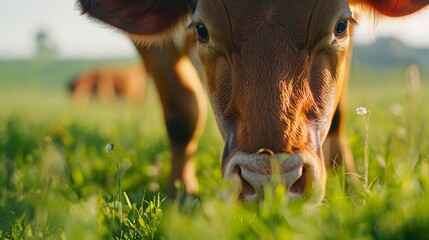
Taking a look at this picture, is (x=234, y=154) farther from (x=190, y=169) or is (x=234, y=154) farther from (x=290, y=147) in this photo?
(x=190, y=169)

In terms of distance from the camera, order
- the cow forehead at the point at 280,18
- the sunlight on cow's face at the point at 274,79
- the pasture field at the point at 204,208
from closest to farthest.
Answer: the pasture field at the point at 204,208, the sunlight on cow's face at the point at 274,79, the cow forehead at the point at 280,18

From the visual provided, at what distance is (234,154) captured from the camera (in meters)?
2.88

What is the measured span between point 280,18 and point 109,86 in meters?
24.8

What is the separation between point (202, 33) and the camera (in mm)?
3674

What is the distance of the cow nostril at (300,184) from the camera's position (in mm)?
2703

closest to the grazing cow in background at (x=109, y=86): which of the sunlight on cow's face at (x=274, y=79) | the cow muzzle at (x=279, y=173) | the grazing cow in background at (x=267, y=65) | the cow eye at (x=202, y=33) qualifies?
the grazing cow in background at (x=267, y=65)

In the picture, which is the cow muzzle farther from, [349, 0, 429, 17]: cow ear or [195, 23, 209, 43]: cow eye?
[349, 0, 429, 17]: cow ear

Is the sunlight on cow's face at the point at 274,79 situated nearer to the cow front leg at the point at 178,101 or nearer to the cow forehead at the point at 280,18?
the cow forehead at the point at 280,18

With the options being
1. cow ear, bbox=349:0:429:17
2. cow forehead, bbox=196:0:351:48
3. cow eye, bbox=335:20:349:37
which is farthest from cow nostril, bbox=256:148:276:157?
cow ear, bbox=349:0:429:17

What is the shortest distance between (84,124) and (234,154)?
5323 mm

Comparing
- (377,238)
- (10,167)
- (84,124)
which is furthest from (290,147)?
(84,124)

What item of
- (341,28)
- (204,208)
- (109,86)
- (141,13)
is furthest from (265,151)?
(109,86)

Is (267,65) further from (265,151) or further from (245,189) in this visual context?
(245,189)

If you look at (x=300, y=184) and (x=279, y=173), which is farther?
(x=300, y=184)
